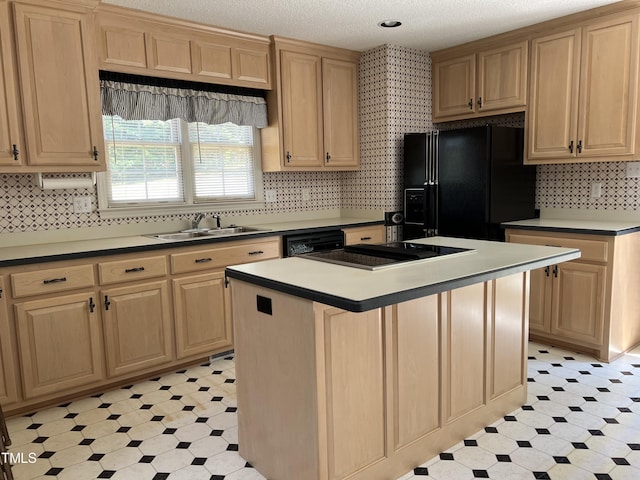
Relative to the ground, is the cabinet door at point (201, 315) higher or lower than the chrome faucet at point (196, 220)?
lower

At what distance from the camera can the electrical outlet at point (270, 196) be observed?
439cm

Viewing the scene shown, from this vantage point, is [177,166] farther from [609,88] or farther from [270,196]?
[609,88]

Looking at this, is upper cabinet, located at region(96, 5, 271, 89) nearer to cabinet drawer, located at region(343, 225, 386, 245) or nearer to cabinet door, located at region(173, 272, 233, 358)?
cabinet drawer, located at region(343, 225, 386, 245)

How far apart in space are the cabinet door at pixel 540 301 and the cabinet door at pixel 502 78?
1.37m

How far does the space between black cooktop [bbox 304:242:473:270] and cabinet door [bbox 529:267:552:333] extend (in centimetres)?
138

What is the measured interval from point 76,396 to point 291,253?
172cm

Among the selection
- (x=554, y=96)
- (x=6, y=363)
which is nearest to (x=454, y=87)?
(x=554, y=96)

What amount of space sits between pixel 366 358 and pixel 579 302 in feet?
7.26

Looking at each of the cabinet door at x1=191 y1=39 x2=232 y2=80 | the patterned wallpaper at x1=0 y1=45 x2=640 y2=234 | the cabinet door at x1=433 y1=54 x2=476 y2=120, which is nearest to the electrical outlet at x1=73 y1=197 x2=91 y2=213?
the patterned wallpaper at x1=0 y1=45 x2=640 y2=234

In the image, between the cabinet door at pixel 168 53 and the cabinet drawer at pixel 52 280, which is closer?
the cabinet drawer at pixel 52 280

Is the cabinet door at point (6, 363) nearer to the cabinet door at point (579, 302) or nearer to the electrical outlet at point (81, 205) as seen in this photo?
the electrical outlet at point (81, 205)

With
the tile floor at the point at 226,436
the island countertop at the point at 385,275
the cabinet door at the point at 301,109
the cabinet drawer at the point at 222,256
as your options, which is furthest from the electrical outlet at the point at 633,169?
the cabinet drawer at the point at 222,256

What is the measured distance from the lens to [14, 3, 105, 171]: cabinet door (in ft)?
9.35

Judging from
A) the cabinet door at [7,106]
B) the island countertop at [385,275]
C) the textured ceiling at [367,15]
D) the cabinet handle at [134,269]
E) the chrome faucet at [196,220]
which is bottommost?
the cabinet handle at [134,269]
